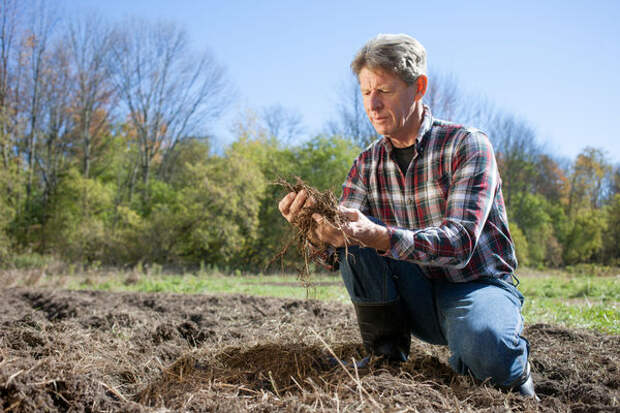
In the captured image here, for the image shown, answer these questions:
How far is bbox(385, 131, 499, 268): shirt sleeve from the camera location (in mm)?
2047

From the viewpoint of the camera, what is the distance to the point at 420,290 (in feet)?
8.18

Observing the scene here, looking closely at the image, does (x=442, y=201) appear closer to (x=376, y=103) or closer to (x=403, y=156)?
(x=403, y=156)

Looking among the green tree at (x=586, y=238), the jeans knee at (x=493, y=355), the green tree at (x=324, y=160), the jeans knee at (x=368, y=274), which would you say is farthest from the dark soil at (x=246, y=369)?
the green tree at (x=586, y=238)

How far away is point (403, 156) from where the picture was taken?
276 centimetres

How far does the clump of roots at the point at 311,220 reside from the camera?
7.07ft

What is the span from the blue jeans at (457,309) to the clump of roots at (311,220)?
0.20 m

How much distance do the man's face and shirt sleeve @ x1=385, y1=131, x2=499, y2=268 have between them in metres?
0.37

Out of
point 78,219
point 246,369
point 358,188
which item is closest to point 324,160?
point 78,219

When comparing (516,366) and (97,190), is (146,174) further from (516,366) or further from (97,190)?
(516,366)

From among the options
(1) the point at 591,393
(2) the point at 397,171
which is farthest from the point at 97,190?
(1) the point at 591,393

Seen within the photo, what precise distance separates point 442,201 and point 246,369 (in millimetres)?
1460

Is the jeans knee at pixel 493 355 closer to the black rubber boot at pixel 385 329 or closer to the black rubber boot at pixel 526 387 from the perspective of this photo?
the black rubber boot at pixel 526 387

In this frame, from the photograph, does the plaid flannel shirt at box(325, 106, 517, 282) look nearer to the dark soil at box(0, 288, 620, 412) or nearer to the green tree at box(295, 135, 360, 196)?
the dark soil at box(0, 288, 620, 412)

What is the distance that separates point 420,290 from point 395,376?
0.49 meters
